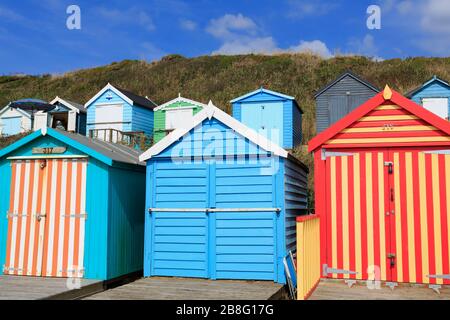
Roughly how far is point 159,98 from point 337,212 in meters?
35.1

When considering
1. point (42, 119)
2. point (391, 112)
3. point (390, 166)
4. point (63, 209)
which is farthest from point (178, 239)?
point (42, 119)

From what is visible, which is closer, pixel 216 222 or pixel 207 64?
pixel 216 222

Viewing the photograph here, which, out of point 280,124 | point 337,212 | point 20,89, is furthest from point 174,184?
point 20,89

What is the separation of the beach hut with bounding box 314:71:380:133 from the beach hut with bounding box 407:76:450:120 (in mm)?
2503

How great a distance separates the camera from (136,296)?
653cm

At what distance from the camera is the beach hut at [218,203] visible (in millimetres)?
7695

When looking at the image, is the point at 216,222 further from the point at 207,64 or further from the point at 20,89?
the point at 20,89

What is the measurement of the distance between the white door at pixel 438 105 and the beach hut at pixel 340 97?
307 cm

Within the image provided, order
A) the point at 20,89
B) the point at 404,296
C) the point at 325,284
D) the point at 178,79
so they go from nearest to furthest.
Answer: the point at 404,296 → the point at 325,284 → the point at 178,79 → the point at 20,89

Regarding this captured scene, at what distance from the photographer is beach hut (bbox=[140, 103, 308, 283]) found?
770 centimetres

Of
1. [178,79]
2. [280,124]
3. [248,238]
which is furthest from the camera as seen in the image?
[178,79]

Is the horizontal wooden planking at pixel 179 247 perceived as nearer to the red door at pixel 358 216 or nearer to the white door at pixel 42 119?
the red door at pixel 358 216

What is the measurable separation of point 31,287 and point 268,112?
16560mm

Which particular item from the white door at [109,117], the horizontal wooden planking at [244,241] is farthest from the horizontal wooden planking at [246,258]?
the white door at [109,117]
